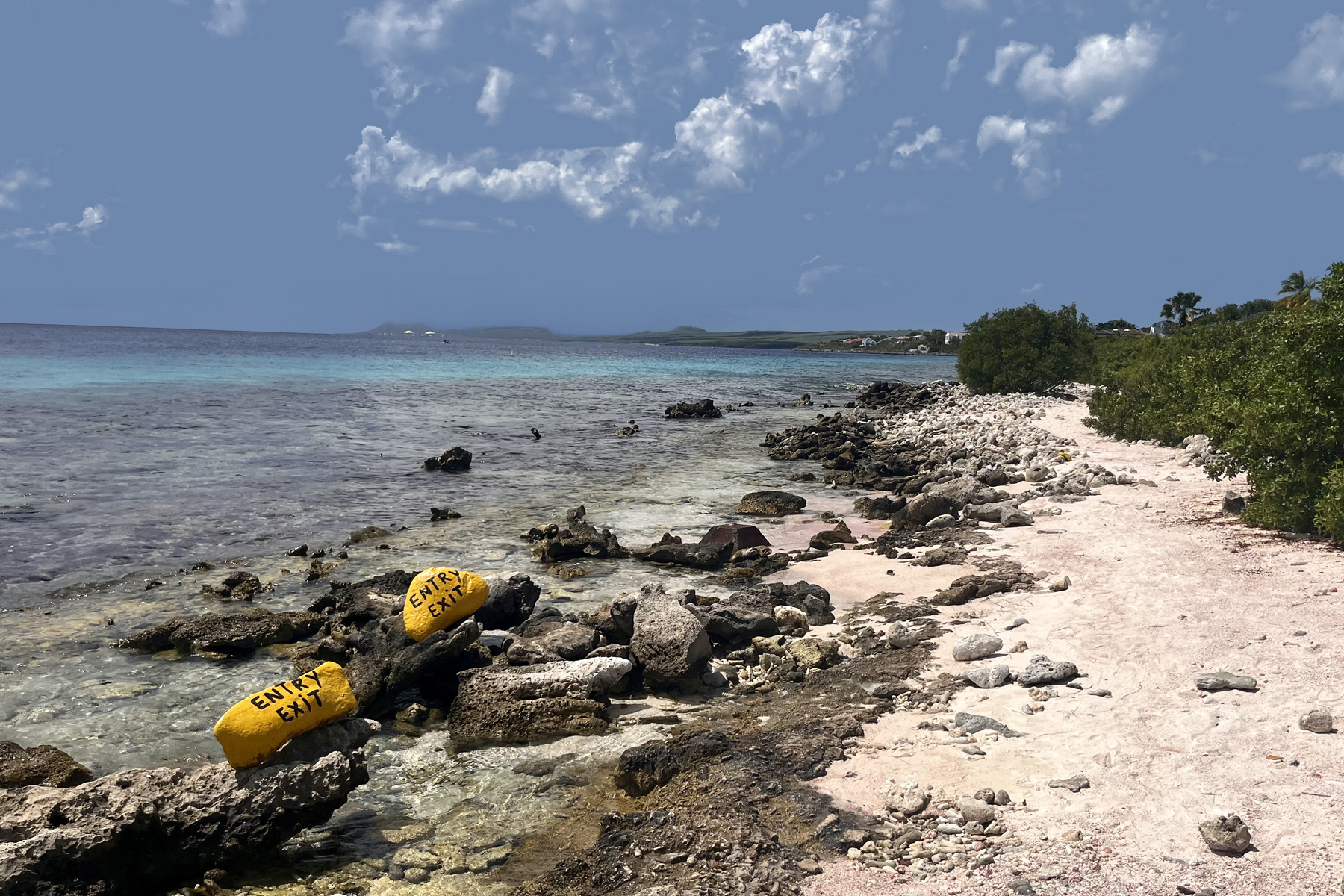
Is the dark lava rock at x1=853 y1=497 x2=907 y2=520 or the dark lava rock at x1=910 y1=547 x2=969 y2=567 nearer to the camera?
the dark lava rock at x1=910 y1=547 x2=969 y2=567

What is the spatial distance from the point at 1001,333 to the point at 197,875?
5497 centimetres

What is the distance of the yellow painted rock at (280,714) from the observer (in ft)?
21.1

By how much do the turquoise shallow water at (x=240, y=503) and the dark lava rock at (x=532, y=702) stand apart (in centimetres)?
247

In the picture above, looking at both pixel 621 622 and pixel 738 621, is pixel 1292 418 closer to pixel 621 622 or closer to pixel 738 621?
pixel 738 621

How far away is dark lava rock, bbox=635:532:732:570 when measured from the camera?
14.4 metres

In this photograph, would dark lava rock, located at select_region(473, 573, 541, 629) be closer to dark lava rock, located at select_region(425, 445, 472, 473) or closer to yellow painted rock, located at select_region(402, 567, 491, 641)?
yellow painted rock, located at select_region(402, 567, 491, 641)

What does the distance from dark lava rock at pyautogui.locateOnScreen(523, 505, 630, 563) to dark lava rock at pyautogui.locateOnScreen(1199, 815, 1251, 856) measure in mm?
11001

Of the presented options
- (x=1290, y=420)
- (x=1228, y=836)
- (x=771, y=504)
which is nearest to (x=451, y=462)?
(x=771, y=504)

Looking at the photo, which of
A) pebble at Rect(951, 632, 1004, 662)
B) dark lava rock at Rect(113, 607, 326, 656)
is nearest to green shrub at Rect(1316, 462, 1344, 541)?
pebble at Rect(951, 632, 1004, 662)

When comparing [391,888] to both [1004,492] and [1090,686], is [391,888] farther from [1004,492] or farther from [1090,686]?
[1004,492]

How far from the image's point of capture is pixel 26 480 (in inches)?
886

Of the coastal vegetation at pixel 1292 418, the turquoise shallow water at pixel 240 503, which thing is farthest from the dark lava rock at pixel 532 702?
the coastal vegetation at pixel 1292 418

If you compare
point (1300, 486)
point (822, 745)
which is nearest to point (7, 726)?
point (822, 745)

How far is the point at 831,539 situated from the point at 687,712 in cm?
788
